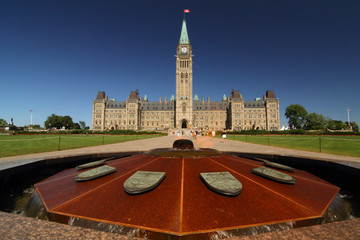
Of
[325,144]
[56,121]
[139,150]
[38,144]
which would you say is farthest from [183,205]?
[56,121]

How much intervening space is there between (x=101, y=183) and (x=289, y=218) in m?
2.80

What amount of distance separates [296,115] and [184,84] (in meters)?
55.2

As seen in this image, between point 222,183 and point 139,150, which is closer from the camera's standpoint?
point 222,183

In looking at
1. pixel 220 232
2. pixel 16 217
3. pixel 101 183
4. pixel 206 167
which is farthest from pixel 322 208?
pixel 16 217

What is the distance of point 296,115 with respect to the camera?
7688cm

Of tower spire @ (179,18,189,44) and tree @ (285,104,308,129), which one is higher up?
tower spire @ (179,18,189,44)

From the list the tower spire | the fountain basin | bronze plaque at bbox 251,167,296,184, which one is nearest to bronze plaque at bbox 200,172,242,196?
the fountain basin

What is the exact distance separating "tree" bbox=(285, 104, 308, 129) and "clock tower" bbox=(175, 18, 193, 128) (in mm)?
48763

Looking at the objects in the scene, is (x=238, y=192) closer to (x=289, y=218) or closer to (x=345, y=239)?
(x=289, y=218)

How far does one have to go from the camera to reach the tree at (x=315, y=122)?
68.8 meters

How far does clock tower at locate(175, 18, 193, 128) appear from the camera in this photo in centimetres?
7544

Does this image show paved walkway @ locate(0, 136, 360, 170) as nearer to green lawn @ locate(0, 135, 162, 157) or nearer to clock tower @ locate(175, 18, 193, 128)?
green lawn @ locate(0, 135, 162, 157)

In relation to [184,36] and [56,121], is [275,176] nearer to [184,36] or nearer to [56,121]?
[184,36]

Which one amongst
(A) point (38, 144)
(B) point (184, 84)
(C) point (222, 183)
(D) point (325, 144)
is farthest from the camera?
(B) point (184, 84)
